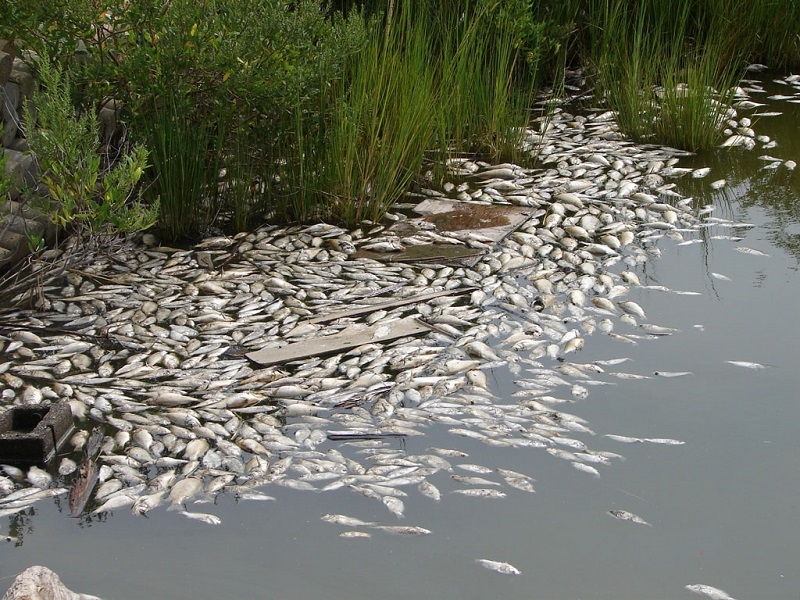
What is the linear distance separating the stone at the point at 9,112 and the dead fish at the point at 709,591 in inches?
147

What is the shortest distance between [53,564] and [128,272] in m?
2.26

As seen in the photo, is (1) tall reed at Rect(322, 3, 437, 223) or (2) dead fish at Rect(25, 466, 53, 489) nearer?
(2) dead fish at Rect(25, 466, 53, 489)

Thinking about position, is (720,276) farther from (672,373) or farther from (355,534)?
(355,534)

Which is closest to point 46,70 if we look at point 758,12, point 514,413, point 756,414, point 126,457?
point 126,457

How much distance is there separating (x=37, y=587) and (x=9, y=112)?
3.02m

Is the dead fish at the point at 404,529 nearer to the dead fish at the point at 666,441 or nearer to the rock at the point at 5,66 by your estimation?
the dead fish at the point at 666,441

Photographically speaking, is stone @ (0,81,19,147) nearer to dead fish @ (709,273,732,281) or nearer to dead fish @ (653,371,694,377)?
dead fish @ (653,371,694,377)

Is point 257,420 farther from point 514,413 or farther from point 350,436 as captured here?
point 514,413

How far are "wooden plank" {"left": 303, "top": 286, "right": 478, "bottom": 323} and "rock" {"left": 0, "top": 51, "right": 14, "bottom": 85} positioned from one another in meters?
1.93

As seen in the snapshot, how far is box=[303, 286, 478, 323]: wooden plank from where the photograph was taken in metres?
4.23

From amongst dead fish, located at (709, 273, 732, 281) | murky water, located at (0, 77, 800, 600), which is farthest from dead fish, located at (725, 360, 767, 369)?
dead fish, located at (709, 273, 732, 281)

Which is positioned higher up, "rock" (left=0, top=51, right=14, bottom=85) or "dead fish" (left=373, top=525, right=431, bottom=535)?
"rock" (left=0, top=51, right=14, bottom=85)

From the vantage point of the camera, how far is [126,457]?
10.4ft

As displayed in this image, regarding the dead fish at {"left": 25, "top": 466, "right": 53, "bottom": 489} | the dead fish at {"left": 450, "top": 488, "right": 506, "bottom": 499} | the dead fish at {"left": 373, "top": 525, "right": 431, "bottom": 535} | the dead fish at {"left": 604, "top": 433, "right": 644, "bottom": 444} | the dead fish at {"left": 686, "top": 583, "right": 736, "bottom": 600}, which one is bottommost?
the dead fish at {"left": 25, "top": 466, "right": 53, "bottom": 489}
